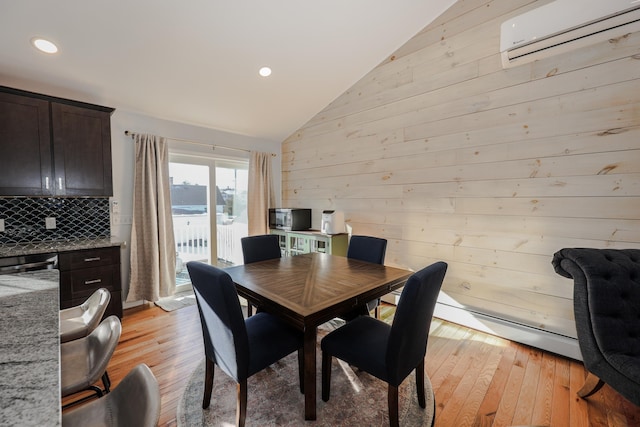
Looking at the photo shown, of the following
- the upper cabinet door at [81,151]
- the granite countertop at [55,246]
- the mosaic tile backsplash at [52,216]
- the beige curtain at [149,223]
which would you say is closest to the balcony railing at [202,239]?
the beige curtain at [149,223]

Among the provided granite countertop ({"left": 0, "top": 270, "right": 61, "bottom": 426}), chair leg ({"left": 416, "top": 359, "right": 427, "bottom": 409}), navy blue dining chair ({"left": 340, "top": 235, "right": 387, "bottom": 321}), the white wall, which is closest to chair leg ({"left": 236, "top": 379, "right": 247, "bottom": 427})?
granite countertop ({"left": 0, "top": 270, "right": 61, "bottom": 426})

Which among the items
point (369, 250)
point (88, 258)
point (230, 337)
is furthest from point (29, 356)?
point (369, 250)

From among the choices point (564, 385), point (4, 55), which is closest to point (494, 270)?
point (564, 385)

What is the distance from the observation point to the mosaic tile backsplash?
2.55 m

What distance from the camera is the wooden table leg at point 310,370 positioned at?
1.45 m

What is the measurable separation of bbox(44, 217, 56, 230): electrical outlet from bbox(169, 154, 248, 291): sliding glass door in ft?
3.72

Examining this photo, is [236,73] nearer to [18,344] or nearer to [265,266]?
[265,266]

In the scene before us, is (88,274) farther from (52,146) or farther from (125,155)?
(125,155)

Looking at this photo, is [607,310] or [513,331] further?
[513,331]

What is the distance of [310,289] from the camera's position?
69.7 inches

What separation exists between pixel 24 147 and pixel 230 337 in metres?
2.57

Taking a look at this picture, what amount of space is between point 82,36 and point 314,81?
7.08 feet

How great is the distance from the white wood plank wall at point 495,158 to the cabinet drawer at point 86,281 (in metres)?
2.74

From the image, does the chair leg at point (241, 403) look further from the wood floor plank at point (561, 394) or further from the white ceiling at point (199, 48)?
the white ceiling at point (199, 48)
